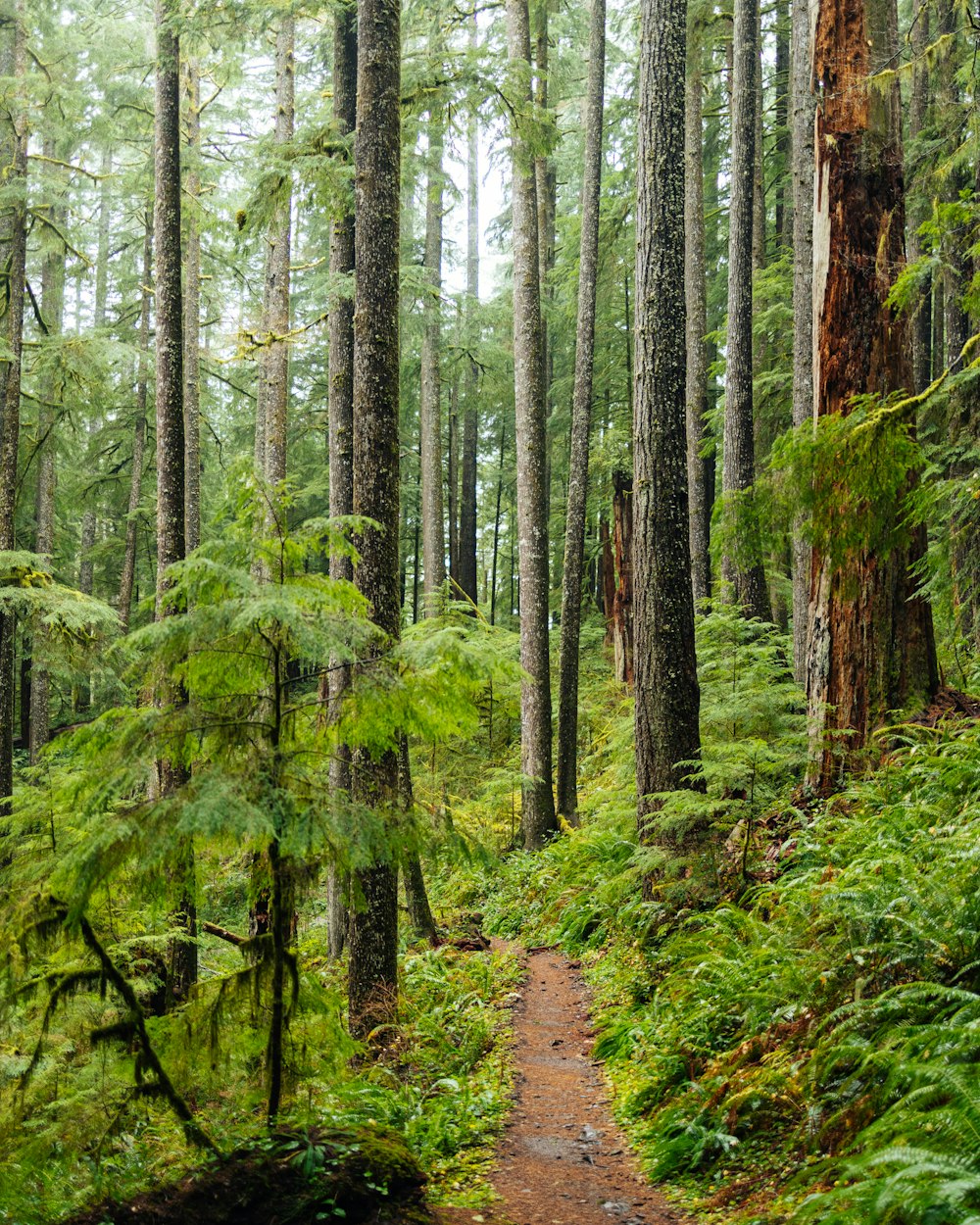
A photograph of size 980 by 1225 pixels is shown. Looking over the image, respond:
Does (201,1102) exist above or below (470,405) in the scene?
below

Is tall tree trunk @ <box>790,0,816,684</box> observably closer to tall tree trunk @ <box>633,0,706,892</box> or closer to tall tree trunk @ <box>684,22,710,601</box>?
tall tree trunk @ <box>684,22,710,601</box>

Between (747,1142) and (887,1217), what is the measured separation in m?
1.78

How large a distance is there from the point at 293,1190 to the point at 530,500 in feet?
33.5

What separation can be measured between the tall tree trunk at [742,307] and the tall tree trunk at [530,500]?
2.60 metres

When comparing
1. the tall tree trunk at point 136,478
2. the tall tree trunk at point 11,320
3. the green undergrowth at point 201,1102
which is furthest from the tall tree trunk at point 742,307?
the tall tree trunk at point 136,478

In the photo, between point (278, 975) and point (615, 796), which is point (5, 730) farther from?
point (278, 975)

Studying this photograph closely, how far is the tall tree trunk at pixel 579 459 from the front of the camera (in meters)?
13.7

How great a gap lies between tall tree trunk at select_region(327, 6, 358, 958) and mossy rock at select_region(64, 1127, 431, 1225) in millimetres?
4660

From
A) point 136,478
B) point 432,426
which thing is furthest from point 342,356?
point 136,478

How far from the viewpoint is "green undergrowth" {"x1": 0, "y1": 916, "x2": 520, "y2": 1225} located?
3705mm

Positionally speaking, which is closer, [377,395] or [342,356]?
[377,395]

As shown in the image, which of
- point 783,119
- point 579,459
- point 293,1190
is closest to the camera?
point 293,1190

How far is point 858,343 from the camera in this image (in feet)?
22.2

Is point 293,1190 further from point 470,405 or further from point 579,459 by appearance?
point 470,405
